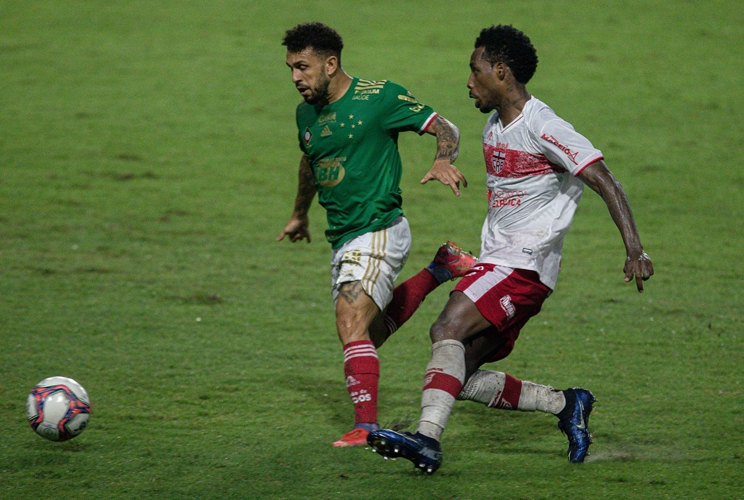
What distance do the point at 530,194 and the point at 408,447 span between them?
1522 mm

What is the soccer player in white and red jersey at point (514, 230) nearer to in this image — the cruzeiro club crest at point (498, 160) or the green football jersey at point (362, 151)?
the cruzeiro club crest at point (498, 160)

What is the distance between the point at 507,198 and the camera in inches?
203

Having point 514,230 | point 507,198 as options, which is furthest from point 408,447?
point 507,198

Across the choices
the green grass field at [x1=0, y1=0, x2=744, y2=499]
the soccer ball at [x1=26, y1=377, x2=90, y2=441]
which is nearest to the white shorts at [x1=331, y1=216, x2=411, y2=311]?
the green grass field at [x1=0, y1=0, x2=744, y2=499]

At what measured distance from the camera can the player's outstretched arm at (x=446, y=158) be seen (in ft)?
16.3

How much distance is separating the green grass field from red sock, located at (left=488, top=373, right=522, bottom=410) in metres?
0.26

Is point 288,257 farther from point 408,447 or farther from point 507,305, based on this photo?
point 408,447

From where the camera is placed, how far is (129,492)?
473cm

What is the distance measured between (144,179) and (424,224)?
3973 mm

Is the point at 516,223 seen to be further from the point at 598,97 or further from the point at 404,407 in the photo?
the point at 598,97

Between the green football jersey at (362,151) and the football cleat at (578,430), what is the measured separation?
145cm

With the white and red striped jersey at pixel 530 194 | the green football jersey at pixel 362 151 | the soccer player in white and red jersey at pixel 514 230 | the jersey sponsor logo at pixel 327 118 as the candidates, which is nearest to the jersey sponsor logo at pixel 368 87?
the green football jersey at pixel 362 151

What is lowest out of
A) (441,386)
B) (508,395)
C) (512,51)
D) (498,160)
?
(508,395)

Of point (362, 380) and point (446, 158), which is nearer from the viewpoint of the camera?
point (362, 380)
